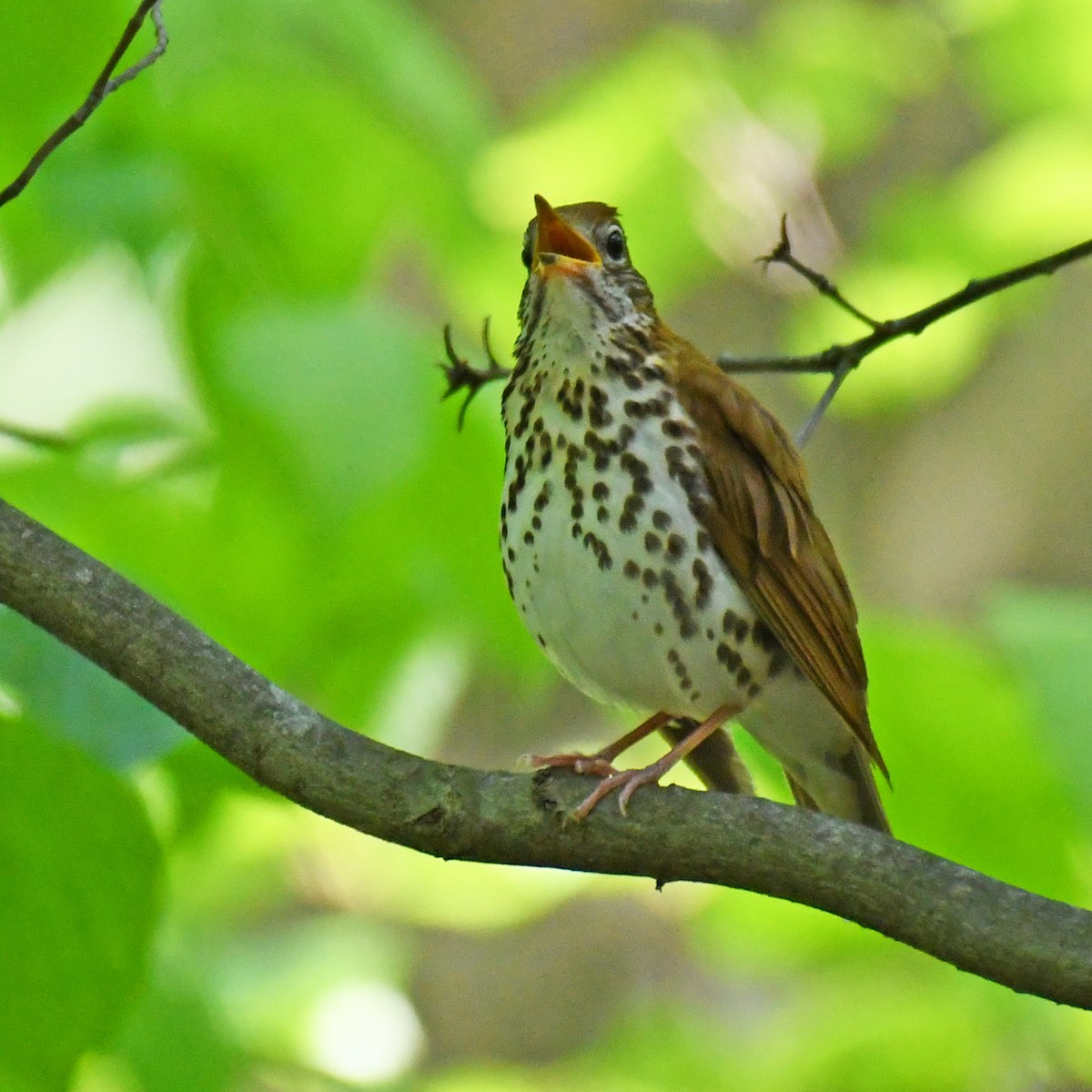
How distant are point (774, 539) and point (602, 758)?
0.60 metres

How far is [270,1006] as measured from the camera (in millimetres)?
5145

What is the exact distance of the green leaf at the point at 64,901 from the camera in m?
2.13

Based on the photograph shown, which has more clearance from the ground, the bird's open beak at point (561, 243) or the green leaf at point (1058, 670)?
the bird's open beak at point (561, 243)

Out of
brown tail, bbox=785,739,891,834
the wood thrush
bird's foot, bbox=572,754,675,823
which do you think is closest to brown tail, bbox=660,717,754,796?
the wood thrush

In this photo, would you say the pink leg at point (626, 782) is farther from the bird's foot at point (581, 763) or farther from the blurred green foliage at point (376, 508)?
the blurred green foliage at point (376, 508)

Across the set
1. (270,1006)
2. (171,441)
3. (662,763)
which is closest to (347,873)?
(270,1006)

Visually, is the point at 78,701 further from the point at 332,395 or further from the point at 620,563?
the point at 620,563

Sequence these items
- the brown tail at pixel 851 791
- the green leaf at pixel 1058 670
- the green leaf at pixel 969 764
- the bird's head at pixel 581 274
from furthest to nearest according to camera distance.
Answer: the brown tail at pixel 851 791, the bird's head at pixel 581 274, the green leaf at pixel 969 764, the green leaf at pixel 1058 670

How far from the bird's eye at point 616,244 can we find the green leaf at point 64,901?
5.85ft

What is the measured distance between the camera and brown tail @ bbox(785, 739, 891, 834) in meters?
3.76

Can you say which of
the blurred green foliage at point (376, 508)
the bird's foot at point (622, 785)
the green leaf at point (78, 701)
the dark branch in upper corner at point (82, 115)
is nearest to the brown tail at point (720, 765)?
the blurred green foliage at point (376, 508)

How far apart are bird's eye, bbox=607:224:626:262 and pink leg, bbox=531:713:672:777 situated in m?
0.98

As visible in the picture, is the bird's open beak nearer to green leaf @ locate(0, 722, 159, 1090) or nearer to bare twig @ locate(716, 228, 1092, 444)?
bare twig @ locate(716, 228, 1092, 444)

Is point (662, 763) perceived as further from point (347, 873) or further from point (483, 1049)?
point (483, 1049)
